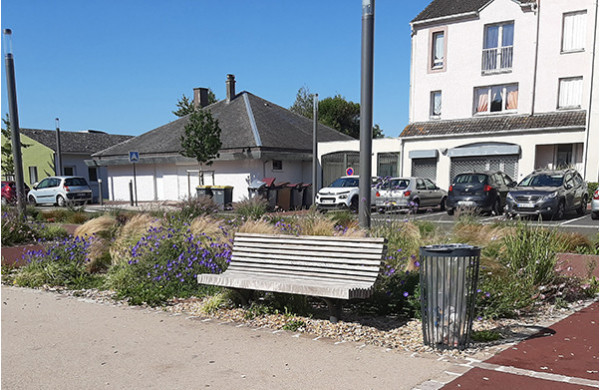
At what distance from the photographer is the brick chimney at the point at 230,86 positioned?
109 ft

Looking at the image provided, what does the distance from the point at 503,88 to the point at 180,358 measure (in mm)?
23584

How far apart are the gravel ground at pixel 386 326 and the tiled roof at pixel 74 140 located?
36963 millimetres

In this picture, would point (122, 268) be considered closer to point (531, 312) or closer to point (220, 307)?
point (220, 307)

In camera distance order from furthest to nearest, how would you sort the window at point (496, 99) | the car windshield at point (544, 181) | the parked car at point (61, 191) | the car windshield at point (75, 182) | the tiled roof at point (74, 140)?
the tiled roof at point (74, 140)
the car windshield at point (75, 182)
the parked car at point (61, 191)
the window at point (496, 99)
the car windshield at point (544, 181)

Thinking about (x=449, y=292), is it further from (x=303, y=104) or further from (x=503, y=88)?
(x=303, y=104)

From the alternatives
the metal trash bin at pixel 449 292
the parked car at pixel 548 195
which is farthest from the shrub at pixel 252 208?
the parked car at pixel 548 195

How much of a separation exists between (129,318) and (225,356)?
1805 millimetres

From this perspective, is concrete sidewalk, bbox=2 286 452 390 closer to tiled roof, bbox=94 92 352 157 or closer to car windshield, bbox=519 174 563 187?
car windshield, bbox=519 174 563 187

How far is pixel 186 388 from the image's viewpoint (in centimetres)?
364

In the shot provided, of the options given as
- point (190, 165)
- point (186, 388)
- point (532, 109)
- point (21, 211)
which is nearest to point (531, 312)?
point (186, 388)

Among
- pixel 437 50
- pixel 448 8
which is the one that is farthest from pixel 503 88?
pixel 448 8

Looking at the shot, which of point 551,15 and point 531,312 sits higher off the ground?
point 551,15

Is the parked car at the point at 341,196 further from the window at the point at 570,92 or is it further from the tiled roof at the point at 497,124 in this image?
the window at the point at 570,92

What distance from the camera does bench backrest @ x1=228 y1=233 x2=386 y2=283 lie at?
5125 mm
